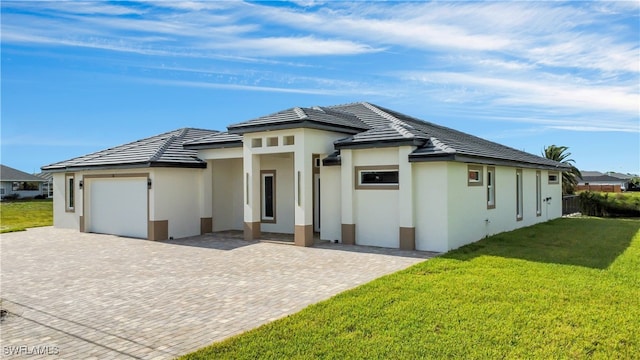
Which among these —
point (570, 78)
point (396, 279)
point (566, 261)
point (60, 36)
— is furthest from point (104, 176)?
point (570, 78)

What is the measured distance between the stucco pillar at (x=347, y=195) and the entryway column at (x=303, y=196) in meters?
1.16

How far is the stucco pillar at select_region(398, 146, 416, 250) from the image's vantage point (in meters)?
13.2

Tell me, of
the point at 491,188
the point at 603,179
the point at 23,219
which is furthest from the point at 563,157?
the point at 603,179

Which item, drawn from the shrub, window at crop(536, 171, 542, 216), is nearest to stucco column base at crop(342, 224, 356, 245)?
window at crop(536, 171, 542, 216)

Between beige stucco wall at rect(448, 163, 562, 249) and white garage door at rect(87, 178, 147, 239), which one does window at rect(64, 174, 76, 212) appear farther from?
beige stucco wall at rect(448, 163, 562, 249)

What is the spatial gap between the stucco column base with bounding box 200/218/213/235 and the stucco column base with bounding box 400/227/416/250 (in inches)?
348

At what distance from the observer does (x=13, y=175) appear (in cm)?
5962

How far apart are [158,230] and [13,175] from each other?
5692cm

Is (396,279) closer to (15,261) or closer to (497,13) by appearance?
(497,13)

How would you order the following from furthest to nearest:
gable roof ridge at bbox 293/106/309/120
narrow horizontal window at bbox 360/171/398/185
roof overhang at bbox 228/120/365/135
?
1. gable roof ridge at bbox 293/106/309/120
2. roof overhang at bbox 228/120/365/135
3. narrow horizontal window at bbox 360/171/398/185

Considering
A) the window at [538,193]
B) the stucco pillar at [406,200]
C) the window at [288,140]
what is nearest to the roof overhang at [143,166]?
the window at [288,140]

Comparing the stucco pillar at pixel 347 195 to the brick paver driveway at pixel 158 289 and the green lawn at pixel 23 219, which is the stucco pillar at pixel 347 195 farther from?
the green lawn at pixel 23 219

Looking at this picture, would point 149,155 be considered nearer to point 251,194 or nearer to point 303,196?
point 251,194

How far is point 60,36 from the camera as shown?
47.3 ft
